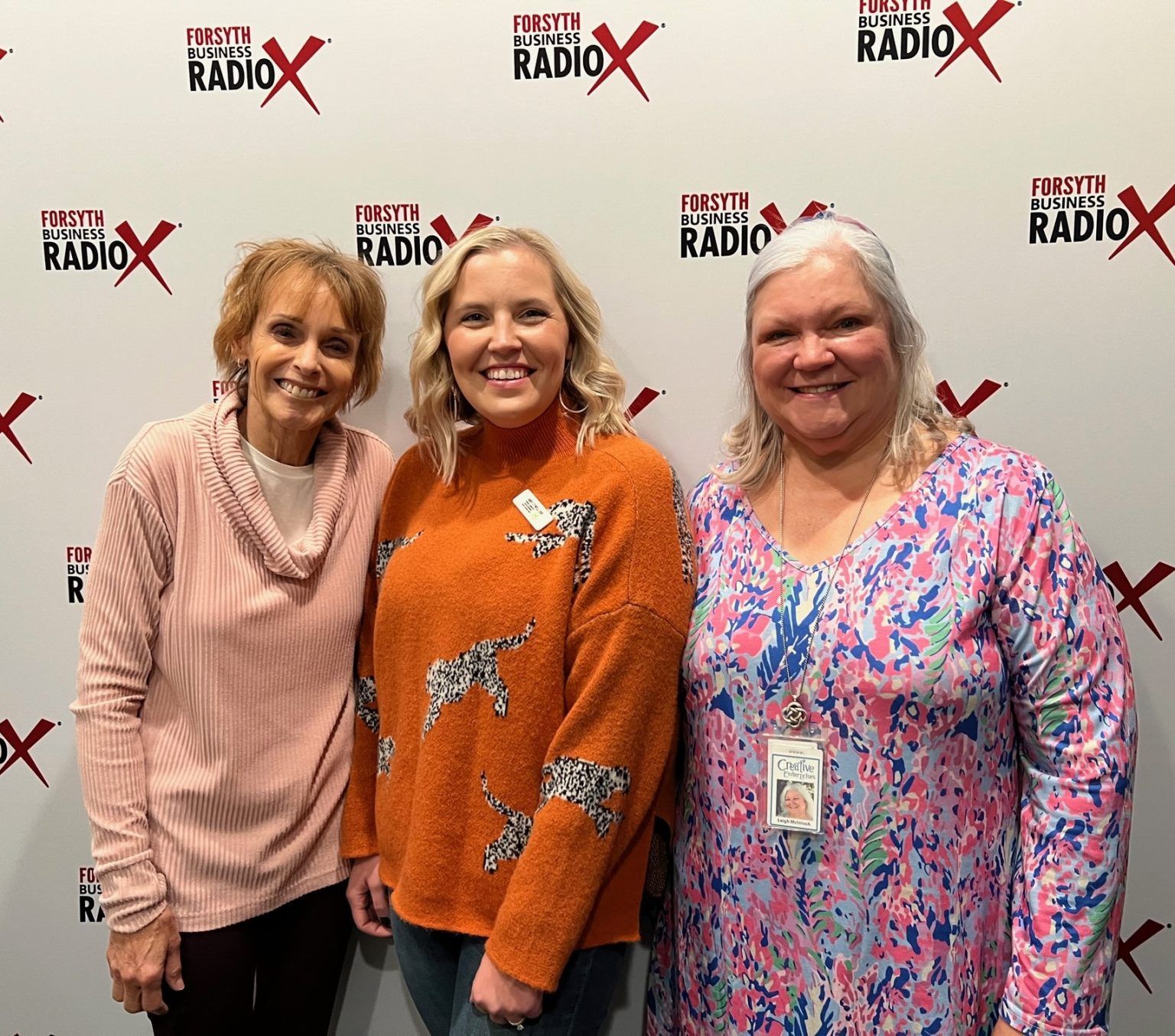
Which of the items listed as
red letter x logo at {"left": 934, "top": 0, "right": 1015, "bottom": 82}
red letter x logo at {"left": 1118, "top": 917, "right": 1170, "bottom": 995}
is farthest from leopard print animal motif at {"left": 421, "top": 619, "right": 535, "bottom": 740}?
red letter x logo at {"left": 1118, "top": 917, "right": 1170, "bottom": 995}

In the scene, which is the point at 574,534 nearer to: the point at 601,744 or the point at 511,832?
the point at 601,744

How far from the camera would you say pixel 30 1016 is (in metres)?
1.99

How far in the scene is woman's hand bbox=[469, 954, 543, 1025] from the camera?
128 centimetres

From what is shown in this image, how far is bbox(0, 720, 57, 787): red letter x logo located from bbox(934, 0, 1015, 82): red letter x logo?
2.23 metres

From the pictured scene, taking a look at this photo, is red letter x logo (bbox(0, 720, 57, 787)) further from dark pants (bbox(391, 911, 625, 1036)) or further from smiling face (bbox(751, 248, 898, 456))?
smiling face (bbox(751, 248, 898, 456))

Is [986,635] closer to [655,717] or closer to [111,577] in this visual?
[655,717]

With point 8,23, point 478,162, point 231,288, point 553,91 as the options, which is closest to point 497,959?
point 231,288

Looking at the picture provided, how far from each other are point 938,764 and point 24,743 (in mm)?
1844

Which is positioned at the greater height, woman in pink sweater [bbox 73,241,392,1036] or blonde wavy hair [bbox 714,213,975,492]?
blonde wavy hair [bbox 714,213,975,492]

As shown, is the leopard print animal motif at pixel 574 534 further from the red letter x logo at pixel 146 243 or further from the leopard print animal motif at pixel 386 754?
the red letter x logo at pixel 146 243

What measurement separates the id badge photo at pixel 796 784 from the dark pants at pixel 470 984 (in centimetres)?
35

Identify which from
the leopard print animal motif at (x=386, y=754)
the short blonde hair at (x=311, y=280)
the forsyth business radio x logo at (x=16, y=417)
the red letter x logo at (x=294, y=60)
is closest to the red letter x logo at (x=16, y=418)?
the forsyth business radio x logo at (x=16, y=417)

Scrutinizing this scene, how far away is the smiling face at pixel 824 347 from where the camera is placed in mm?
1271

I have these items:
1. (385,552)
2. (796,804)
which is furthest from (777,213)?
(796,804)
